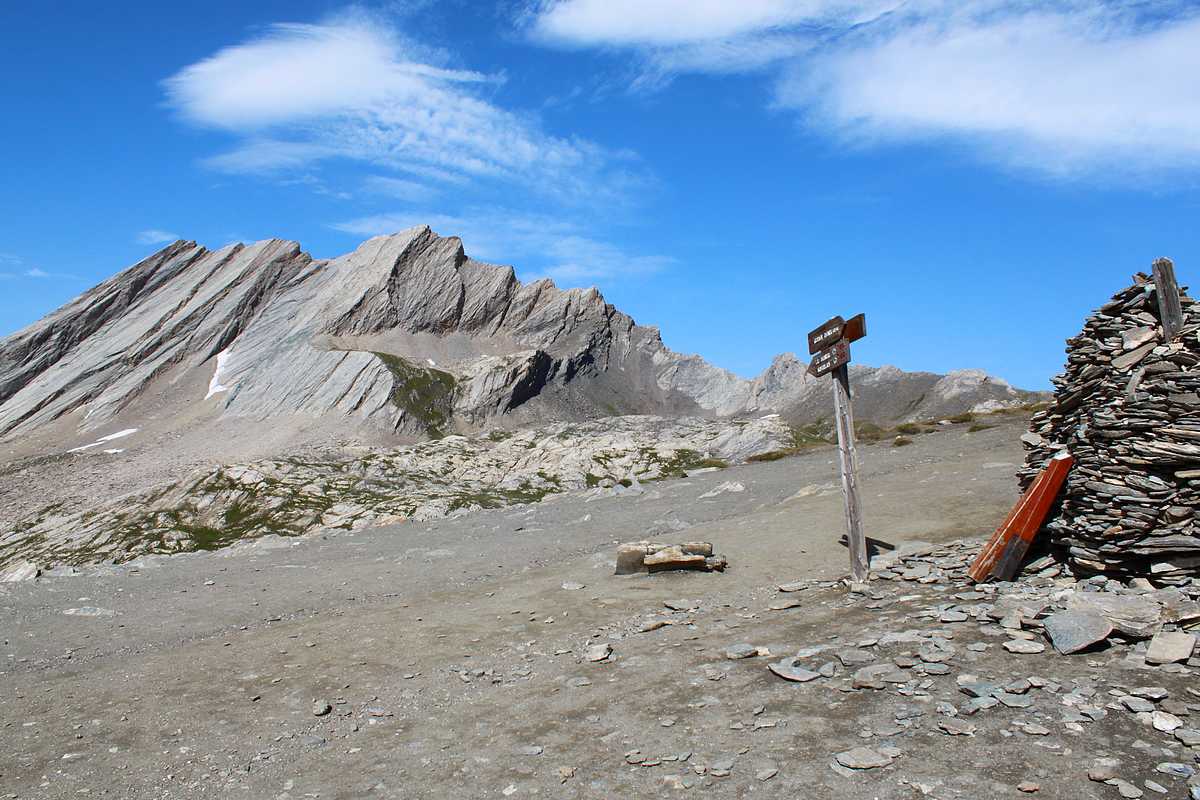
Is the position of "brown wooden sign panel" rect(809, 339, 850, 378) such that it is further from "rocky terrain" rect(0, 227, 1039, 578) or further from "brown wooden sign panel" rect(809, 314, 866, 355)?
"rocky terrain" rect(0, 227, 1039, 578)

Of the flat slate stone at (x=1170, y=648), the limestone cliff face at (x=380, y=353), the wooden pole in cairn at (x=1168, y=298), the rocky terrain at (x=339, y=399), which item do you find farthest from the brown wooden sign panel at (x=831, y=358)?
the limestone cliff face at (x=380, y=353)

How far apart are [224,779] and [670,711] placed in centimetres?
610

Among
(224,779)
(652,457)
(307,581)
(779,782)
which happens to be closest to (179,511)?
(652,457)

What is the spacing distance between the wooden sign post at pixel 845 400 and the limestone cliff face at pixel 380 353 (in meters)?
102

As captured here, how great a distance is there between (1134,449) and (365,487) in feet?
239

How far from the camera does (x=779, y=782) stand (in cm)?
798

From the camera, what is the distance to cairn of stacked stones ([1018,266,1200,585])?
38.1ft

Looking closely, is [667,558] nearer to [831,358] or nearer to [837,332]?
[831,358]

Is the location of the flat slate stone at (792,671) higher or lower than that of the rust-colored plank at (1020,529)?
lower

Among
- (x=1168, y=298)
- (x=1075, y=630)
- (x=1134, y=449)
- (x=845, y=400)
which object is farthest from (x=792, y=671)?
(x=1168, y=298)

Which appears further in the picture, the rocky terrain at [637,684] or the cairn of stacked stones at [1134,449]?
the cairn of stacked stones at [1134,449]

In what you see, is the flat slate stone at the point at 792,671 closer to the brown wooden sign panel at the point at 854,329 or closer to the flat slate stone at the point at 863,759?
the flat slate stone at the point at 863,759

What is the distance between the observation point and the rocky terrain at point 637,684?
8.18 metres

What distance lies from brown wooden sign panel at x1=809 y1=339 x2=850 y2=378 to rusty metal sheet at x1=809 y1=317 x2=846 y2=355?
0.15 metres
